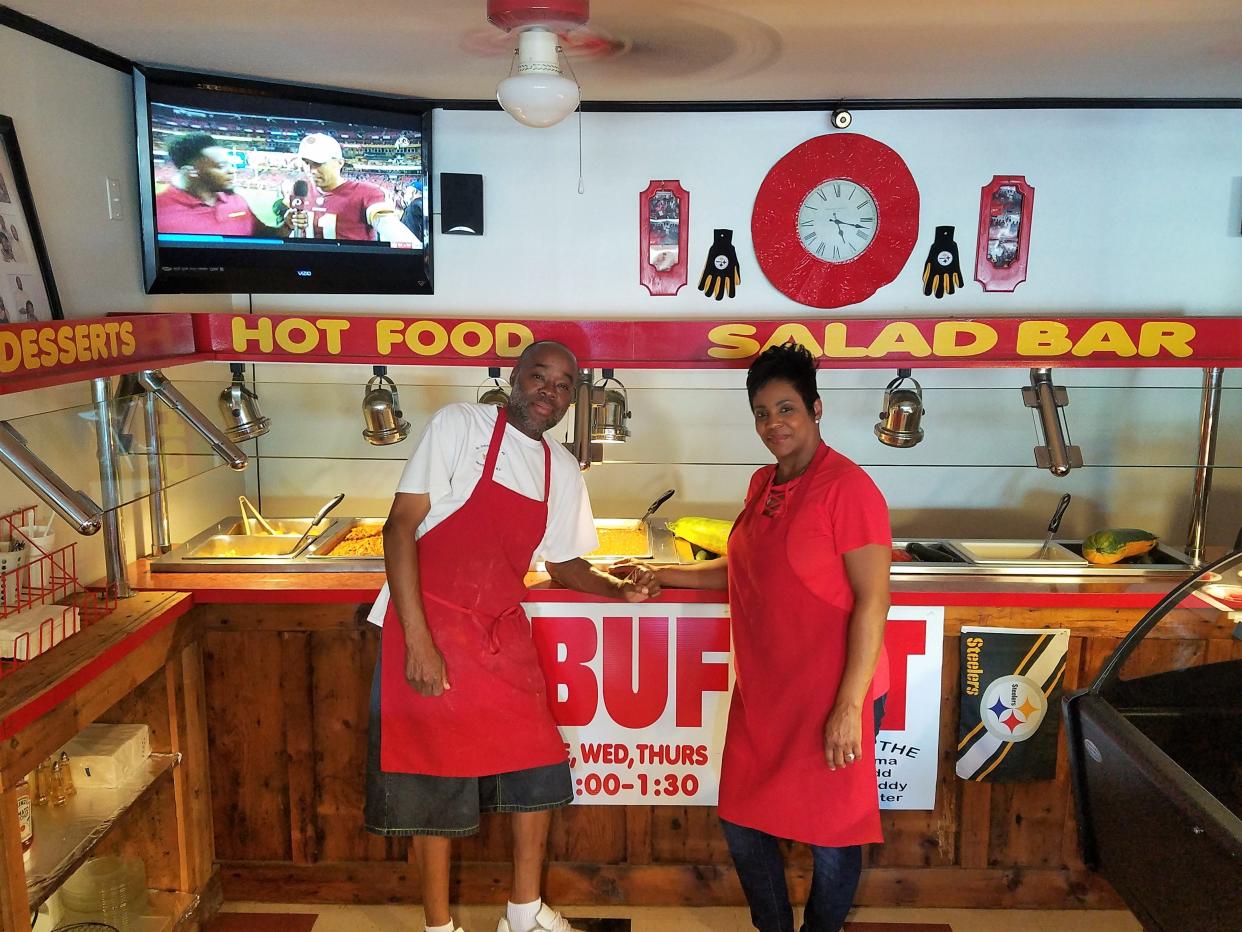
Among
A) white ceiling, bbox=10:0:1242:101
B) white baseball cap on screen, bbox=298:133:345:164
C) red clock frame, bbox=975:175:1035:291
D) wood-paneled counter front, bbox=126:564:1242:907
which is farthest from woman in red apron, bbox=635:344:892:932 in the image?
white baseball cap on screen, bbox=298:133:345:164

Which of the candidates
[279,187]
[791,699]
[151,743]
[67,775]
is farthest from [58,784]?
[279,187]

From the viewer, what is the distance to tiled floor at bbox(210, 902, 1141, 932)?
316 cm

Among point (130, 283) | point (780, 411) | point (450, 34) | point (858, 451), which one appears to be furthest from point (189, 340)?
point (858, 451)

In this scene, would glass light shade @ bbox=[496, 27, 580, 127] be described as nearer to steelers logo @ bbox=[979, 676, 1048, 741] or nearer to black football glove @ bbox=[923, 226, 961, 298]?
steelers logo @ bbox=[979, 676, 1048, 741]

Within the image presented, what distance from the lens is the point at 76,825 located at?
2654mm

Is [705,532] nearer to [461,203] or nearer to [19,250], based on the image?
[461,203]

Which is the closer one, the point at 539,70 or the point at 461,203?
the point at 539,70

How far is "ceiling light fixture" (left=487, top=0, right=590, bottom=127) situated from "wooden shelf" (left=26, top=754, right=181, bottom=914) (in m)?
2.16

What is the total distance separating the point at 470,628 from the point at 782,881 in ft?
3.68

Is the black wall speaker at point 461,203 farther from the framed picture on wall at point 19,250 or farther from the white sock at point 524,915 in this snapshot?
the white sock at point 524,915

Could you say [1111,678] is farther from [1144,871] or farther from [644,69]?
[644,69]

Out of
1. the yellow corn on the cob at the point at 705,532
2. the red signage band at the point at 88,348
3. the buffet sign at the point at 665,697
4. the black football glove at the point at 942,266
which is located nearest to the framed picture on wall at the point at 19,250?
the red signage band at the point at 88,348

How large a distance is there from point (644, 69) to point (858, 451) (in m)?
1.95

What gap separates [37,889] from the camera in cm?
238
